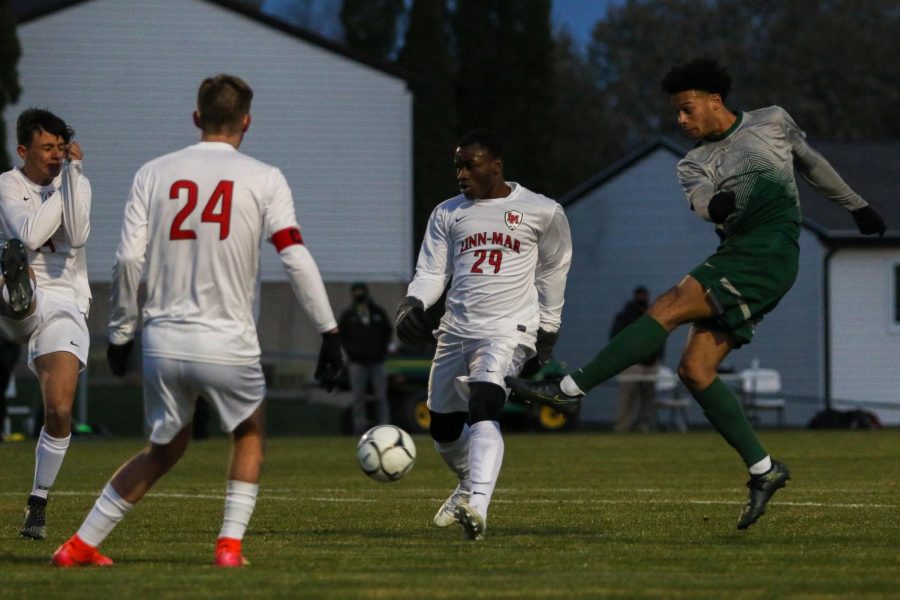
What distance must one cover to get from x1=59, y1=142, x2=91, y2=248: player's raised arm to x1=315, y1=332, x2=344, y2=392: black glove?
6.71 feet

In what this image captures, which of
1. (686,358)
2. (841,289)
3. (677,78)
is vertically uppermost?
(677,78)

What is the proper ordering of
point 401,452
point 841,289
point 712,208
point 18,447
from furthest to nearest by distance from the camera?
point 841,289, point 18,447, point 401,452, point 712,208

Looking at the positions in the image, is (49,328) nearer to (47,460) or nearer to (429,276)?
(47,460)

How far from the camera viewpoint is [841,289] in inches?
1411

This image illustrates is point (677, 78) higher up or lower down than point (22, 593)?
higher up

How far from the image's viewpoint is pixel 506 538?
8.96 meters

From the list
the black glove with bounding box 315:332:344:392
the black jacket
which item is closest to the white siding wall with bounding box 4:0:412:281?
the black jacket

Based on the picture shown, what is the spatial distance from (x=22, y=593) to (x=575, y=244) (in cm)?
3410

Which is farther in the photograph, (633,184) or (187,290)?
(633,184)

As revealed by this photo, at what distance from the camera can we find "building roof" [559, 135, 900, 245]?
35.6 meters

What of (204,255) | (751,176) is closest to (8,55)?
(751,176)

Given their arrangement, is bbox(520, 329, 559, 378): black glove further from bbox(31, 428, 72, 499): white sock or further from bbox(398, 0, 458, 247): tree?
bbox(398, 0, 458, 247): tree

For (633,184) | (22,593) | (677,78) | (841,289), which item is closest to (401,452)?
(677,78)

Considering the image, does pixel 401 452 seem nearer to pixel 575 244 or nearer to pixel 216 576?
pixel 216 576
